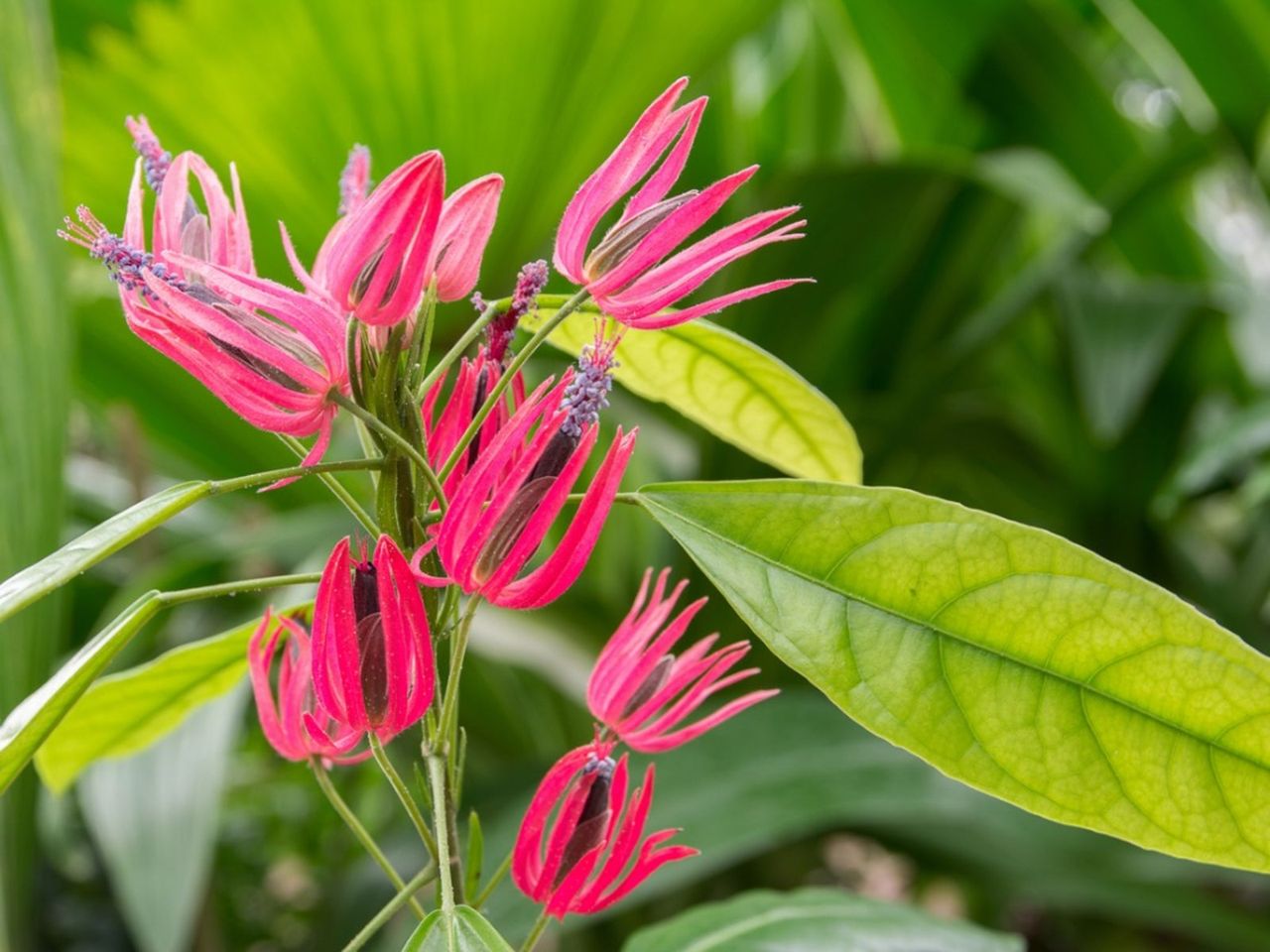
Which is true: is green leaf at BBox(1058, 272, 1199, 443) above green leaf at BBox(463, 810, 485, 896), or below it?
below

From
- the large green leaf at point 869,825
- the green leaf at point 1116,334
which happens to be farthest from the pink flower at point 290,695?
the green leaf at point 1116,334

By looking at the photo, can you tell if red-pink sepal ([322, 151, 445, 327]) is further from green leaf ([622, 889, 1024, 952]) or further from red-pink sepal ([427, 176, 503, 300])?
green leaf ([622, 889, 1024, 952])

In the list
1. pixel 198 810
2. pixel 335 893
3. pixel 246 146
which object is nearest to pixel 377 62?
pixel 246 146

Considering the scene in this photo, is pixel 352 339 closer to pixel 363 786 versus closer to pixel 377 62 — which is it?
pixel 377 62

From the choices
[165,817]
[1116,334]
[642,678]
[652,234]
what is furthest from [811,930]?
[1116,334]

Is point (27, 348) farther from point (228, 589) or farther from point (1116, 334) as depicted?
point (1116, 334)

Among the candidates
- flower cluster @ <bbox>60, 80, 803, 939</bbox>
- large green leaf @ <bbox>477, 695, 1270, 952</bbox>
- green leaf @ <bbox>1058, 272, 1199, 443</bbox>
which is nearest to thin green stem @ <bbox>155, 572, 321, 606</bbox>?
flower cluster @ <bbox>60, 80, 803, 939</bbox>
